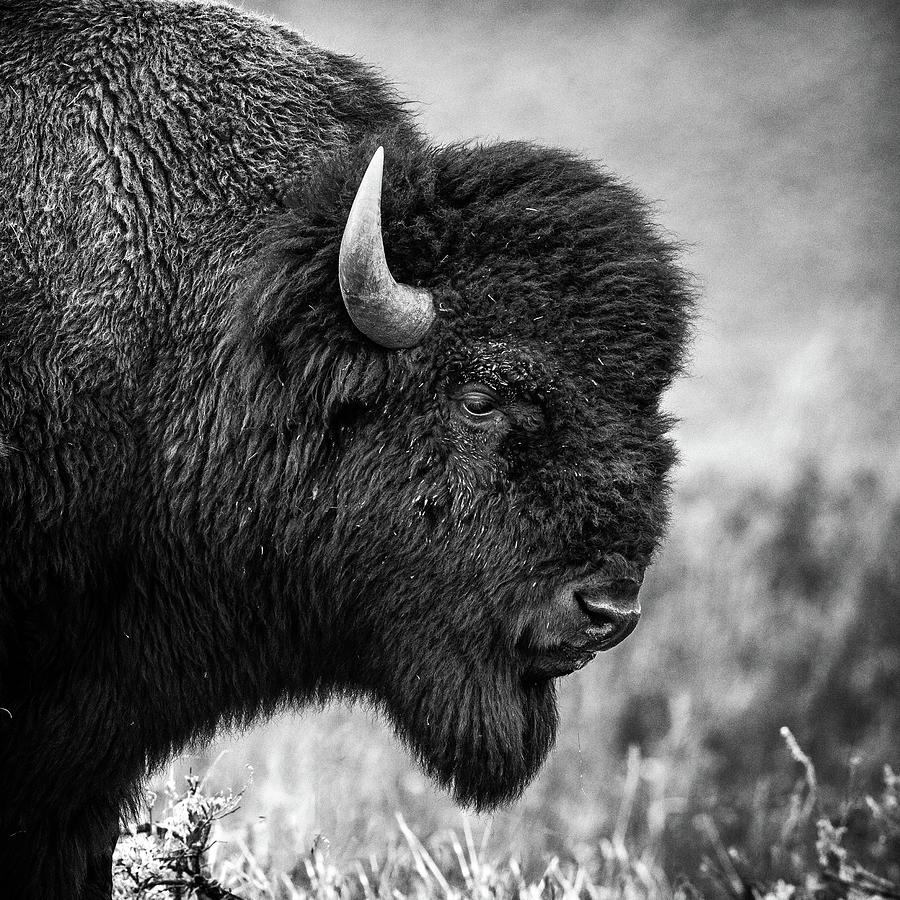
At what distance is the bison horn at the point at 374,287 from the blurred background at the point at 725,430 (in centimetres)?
79

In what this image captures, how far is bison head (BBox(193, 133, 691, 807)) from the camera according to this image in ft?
9.50

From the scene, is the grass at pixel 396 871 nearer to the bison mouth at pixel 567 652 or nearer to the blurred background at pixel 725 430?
the blurred background at pixel 725 430

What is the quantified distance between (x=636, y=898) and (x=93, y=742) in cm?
228

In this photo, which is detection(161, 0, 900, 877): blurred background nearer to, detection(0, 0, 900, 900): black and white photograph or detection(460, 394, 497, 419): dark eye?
detection(0, 0, 900, 900): black and white photograph

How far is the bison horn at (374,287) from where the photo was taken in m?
2.71

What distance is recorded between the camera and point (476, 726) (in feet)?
10.3

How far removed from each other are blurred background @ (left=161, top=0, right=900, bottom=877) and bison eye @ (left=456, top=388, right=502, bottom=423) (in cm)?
90

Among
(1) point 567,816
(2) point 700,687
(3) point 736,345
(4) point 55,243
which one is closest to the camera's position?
(4) point 55,243

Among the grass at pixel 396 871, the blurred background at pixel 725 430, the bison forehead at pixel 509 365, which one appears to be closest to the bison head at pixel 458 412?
the bison forehead at pixel 509 365

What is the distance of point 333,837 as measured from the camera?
569 cm

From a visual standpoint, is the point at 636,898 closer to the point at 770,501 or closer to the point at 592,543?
the point at 592,543

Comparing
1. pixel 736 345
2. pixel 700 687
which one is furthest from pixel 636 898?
pixel 736 345

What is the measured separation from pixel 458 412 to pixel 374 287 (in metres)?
0.38

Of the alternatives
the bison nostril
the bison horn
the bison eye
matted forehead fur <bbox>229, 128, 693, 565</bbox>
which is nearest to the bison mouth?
the bison nostril
